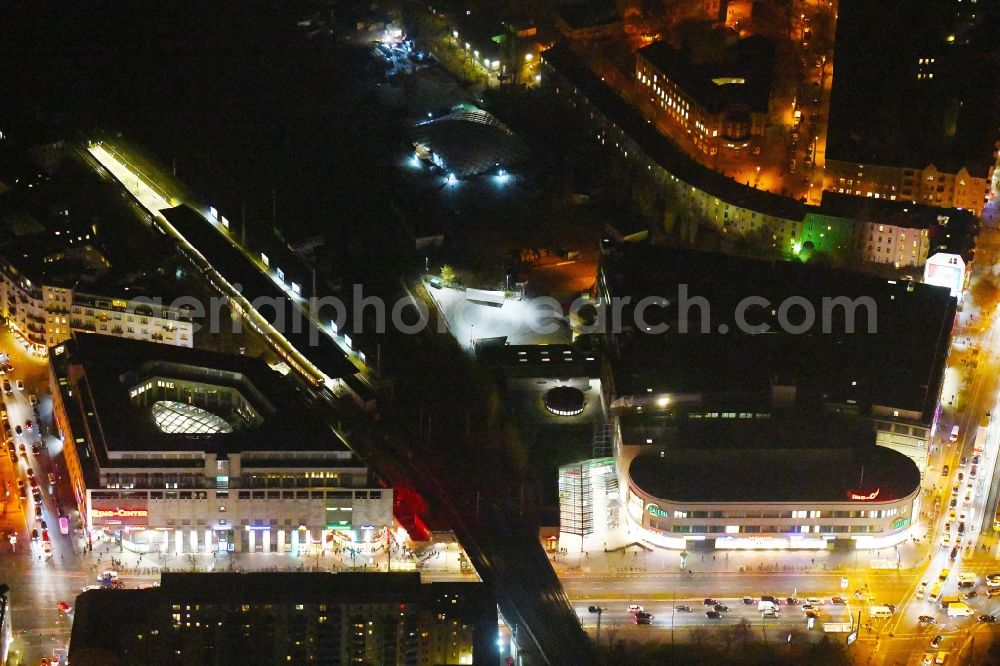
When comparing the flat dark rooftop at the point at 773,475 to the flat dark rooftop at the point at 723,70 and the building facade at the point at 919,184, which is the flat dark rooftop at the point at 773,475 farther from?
the flat dark rooftop at the point at 723,70

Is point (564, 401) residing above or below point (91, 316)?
below

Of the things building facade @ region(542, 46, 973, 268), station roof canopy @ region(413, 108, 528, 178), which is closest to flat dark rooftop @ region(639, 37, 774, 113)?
building facade @ region(542, 46, 973, 268)

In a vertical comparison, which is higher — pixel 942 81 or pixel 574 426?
pixel 942 81

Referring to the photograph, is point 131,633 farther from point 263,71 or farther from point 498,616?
A: point 263,71

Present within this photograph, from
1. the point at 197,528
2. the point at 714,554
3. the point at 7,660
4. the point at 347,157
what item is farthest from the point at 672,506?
the point at 347,157

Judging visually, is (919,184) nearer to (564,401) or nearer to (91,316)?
(564,401)

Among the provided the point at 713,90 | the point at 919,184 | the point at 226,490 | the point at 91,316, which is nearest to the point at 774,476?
the point at 226,490

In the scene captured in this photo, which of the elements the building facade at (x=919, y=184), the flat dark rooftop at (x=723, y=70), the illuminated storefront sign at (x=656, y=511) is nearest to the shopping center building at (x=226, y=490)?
the illuminated storefront sign at (x=656, y=511)
